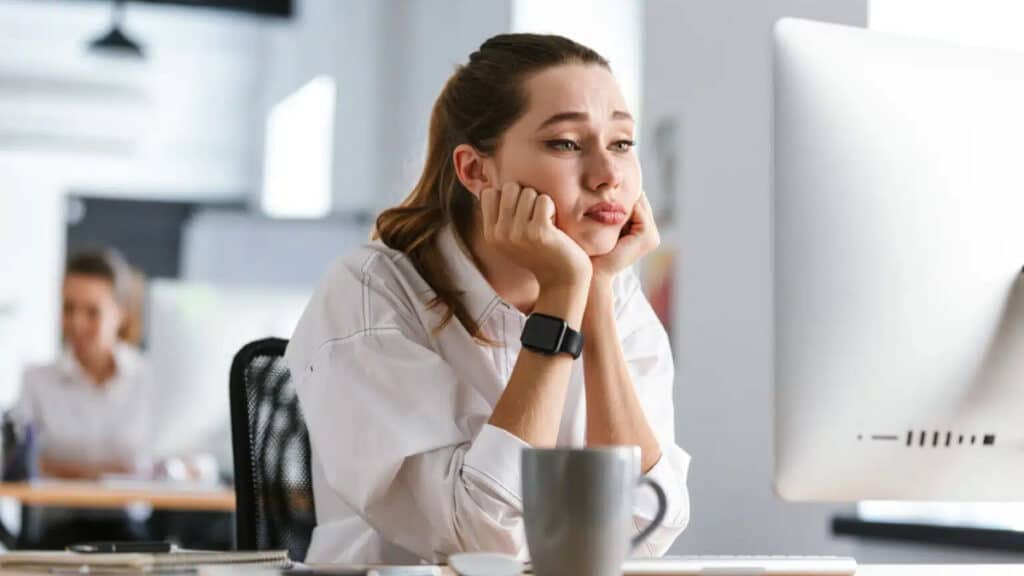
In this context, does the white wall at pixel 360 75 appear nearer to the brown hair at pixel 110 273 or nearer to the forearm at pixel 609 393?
the brown hair at pixel 110 273

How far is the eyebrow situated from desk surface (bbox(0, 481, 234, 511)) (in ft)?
8.54

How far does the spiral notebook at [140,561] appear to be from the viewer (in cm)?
112

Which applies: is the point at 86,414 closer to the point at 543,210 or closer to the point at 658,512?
the point at 543,210

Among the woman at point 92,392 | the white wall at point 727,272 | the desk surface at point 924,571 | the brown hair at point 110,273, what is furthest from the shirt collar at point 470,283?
the brown hair at point 110,273

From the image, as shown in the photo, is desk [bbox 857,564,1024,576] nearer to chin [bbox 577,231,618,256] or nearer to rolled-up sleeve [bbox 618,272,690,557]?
rolled-up sleeve [bbox 618,272,690,557]

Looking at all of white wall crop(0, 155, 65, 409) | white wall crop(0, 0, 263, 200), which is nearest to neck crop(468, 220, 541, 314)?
white wall crop(0, 0, 263, 200)

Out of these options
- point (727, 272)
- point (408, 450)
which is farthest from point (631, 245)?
point (727, 272)

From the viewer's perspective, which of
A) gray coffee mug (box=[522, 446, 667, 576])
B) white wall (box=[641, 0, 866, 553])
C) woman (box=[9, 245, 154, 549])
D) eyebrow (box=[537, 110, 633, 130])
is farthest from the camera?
woman (box=[9, 245, 154, 549])

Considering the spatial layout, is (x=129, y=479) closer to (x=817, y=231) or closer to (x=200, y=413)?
(x=200, y=413)

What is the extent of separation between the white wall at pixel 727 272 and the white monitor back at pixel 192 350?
44.6 inches

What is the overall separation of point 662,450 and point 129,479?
3.11 metres

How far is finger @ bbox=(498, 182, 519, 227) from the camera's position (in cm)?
155

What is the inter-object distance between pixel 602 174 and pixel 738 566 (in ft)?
1.97

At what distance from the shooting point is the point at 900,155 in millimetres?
1146
